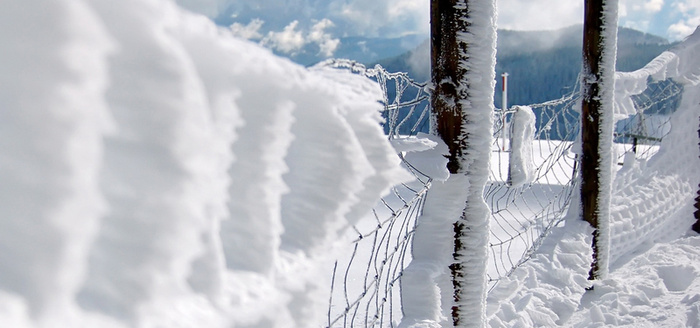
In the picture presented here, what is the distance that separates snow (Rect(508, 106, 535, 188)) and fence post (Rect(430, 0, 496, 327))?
0.58 m

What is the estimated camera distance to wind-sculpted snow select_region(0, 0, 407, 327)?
0.37 meters

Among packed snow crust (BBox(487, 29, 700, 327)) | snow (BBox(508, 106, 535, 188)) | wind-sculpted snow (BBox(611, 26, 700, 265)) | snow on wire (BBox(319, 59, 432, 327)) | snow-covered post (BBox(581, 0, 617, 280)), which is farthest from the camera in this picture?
wind-sculpted snow (BBox(611, 26, 700, 265))

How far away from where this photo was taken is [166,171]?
1.43ft

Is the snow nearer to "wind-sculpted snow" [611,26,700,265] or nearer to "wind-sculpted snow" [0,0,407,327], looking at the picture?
"wind-sculpted snow" [611,26,700,265]

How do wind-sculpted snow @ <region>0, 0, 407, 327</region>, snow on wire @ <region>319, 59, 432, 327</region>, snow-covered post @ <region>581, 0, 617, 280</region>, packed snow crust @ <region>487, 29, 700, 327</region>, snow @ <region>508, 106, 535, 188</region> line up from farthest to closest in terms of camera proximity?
1. snow-covered post @ <region>581, 0, 617, 280</region>
2. packed snow crust @ <region>487, 29, 700, 327</region>
3. snow @ <region>508, 106, 535, 188</region>
4. snow on wire @ <region>319, 59, 432, 327</region>
5. wind-sculpted snow @ <region>0, 0, 407, 327</region>

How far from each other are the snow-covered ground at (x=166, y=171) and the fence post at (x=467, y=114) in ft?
2.23

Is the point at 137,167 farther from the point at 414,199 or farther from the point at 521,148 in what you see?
the point at 521,148

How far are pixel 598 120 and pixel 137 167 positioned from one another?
2.64 meters

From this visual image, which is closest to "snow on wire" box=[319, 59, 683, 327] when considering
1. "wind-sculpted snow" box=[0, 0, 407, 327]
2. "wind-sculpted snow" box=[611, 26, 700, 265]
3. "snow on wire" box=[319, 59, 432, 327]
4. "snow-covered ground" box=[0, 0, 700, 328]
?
"snow on wire" box=[319, 59, 432, 327]

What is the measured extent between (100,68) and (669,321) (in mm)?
2606

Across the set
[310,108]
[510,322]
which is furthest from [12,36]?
[510,322]

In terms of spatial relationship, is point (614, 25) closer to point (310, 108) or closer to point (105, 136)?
point (310, 108)

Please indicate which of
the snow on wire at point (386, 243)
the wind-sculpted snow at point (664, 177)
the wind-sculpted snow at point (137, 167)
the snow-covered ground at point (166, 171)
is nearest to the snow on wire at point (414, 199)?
the snow on wire at point (386, 243)

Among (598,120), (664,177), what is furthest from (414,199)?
(664,177)
